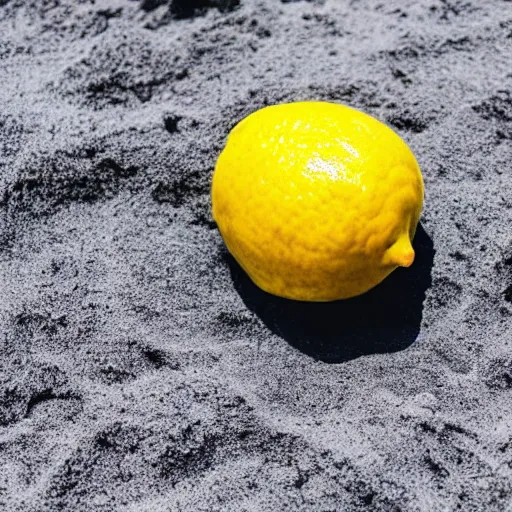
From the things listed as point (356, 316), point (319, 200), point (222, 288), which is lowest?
point (356, 316)

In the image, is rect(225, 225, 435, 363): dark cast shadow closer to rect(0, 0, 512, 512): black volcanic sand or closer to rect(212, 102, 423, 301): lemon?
rect(0, 0, 512, 512): black volcanic sand

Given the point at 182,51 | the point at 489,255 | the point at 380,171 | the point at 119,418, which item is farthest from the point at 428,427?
the point at 182,51


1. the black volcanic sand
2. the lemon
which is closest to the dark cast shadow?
the black volcanic sand

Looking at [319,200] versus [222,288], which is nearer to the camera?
[319,200]

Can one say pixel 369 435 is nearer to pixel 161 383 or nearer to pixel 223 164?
pixel 161 383

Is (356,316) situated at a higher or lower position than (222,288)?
lower

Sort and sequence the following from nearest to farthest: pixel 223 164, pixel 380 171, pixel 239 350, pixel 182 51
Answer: pixel 380 171
pixel 223 164
pixel 239 350
pixel 182 51
